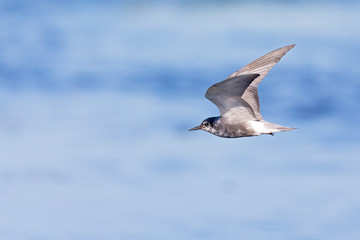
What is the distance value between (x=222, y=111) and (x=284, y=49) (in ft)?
8.71

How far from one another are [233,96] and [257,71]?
5.59ft

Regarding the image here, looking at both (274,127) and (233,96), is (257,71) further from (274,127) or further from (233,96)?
(274,127)

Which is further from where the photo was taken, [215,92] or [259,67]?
[259,67]

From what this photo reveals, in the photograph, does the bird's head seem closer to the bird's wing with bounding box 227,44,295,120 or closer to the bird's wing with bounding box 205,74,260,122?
the bird's wing with bounding box 205,74,260,122

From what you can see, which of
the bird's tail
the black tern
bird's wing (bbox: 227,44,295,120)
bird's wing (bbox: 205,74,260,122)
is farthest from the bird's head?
the bird's tail

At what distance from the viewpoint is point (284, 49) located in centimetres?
2284

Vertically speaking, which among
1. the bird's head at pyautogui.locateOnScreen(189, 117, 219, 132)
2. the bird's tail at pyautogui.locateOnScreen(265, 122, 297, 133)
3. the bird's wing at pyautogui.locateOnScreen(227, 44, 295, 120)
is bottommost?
the bird's tail at pyautogui.locateOnScreen(265, 122, 297, 133)

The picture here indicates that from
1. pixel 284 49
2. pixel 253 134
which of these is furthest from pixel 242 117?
pixel 284 49

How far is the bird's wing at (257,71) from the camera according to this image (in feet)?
75.5

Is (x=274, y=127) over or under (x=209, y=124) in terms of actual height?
under

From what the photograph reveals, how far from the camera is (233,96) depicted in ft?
72.4

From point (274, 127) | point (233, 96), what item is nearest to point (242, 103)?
point (233, 96)

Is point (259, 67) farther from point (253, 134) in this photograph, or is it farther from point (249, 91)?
point (253, 134)

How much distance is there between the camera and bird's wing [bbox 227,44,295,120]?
75.5 ft
